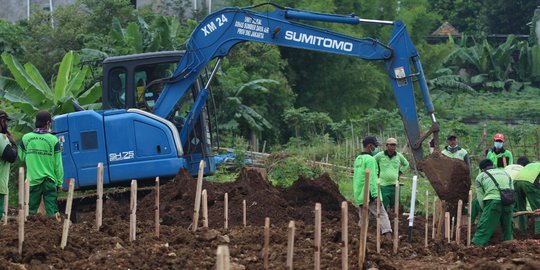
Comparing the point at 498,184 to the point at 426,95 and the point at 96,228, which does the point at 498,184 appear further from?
the point at 96,228

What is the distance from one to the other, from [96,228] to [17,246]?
218 cm

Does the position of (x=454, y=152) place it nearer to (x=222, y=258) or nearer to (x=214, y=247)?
(x=214, y=247)

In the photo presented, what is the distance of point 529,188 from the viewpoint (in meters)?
16.7

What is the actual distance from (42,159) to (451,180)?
6159mm

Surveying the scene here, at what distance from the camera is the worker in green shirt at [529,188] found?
54.9 ft

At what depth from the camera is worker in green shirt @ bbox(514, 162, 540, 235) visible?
54.9 ft

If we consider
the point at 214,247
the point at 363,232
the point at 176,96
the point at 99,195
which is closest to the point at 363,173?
the point at 214,247

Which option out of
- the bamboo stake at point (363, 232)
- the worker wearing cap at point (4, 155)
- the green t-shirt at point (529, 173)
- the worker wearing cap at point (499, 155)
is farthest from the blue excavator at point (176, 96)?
the bamboo stake at point (363, 232)

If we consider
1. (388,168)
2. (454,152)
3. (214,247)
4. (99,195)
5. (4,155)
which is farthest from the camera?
(454,152)

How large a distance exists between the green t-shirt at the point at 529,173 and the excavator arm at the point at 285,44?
179 cm

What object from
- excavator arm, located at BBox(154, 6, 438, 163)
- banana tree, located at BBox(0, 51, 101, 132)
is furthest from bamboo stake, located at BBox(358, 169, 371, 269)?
banana tree, located at BBox(0, 51, 101, 132)

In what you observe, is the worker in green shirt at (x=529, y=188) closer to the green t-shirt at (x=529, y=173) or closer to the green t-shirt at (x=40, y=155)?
the green t-shirt at (x=529, y=173)

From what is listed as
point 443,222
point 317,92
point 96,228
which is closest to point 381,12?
point 317,92

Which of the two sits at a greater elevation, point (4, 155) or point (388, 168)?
point (4, 155)
